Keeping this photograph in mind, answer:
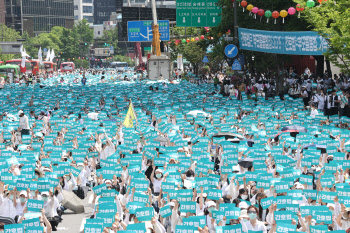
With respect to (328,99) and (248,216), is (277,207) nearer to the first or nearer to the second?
(248,216)

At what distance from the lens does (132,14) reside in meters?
78.8

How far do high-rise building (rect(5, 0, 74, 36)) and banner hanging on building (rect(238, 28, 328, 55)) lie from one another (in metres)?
139

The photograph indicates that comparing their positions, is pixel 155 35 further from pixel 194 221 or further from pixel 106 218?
pixel 194 221

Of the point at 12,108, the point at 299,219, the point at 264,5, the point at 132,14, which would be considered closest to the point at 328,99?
the point at 264,5

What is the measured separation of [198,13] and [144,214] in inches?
1578

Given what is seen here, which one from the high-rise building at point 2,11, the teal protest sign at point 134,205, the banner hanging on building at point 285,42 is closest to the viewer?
the teal protest sign at point 134,205

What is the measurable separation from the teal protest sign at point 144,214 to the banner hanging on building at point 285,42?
75.3ft

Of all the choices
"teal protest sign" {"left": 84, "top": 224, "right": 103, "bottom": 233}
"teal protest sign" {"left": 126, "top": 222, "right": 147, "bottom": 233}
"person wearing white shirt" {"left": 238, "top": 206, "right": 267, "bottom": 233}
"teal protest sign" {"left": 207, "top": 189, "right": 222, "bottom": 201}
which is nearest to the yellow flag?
"teal protest sign" {"left": 207, "top": 189, "right": 222, "bottom": 201}

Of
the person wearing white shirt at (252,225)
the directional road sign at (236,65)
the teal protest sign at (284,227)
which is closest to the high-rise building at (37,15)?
the directional road sign at (236,65)

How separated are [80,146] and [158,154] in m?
3.19

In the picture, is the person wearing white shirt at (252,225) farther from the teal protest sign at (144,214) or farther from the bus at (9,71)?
the bus at (9,71)

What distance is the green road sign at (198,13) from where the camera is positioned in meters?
51.9

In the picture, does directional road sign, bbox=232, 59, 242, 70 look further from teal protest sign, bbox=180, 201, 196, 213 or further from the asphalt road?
teal protest sign, bbox=180, 201, 196, 213

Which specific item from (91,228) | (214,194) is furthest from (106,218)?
(214,194)
